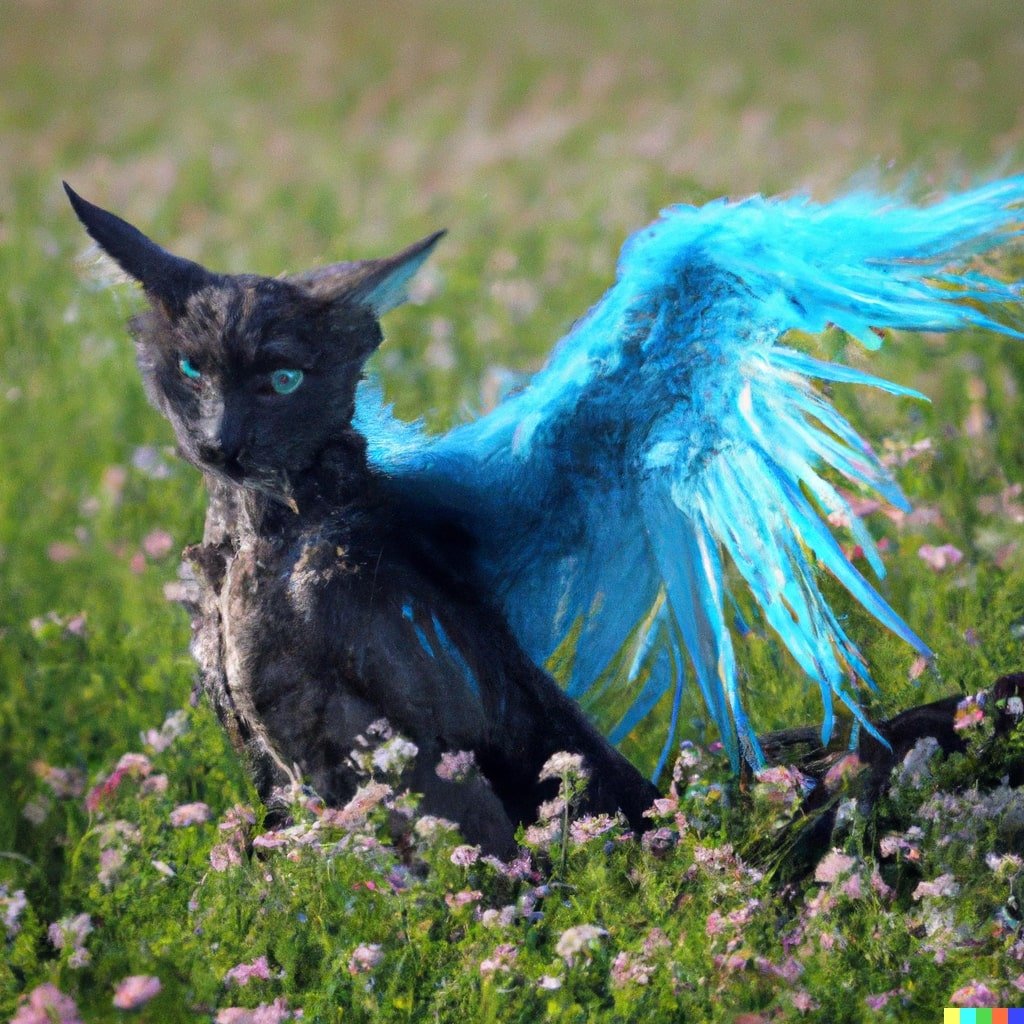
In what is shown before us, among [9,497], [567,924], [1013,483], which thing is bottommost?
[567,924]

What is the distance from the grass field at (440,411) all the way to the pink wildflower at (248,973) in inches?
1.3

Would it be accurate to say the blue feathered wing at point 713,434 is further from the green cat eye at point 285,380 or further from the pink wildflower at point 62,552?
the pink wildflower at point 62,552

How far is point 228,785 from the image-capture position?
12.5 feet

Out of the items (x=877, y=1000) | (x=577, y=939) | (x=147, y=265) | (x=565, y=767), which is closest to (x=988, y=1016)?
(x=877, y=1000)

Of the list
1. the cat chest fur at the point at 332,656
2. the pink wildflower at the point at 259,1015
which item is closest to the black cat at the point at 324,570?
the cat chest fur at the point at 332,656

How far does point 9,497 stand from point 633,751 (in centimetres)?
299

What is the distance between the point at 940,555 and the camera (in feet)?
13.6

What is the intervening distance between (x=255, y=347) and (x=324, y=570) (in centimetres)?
50

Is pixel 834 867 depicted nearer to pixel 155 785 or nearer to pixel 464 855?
pixel 464 855

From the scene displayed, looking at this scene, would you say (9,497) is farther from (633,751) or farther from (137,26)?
(137,26)

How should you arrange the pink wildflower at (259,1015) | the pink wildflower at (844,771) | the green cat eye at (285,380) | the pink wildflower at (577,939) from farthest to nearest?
the pink wildflower at (844,771) → the green cat eye at (285,380) → the pink wildflower at (259,1015) → the pink wildflower at (577,939)

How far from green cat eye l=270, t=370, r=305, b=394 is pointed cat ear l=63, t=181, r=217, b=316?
0.81ft

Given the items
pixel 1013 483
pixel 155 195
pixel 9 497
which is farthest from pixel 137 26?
pixel 1013 483

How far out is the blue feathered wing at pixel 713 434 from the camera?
9.64 feet
